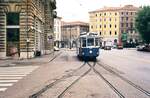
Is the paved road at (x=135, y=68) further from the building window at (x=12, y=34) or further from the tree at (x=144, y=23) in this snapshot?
the tree at (x=144, y=23)

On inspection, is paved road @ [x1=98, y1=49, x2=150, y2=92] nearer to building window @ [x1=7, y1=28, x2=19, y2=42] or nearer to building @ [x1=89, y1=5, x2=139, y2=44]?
building window @ [x1=7, y1=28, x2=19, y2=42]

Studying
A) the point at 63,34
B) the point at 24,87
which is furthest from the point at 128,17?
the point at 24,87

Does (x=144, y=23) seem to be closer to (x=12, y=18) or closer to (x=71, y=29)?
(x=12, y=18)

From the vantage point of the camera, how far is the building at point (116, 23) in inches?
6491

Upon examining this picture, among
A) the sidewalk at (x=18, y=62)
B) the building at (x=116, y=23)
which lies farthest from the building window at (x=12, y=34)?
the building at (x=116, y=23)

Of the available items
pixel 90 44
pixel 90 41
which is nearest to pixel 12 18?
pixel 90 41

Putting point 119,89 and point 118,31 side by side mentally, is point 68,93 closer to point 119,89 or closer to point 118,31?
point 119,89

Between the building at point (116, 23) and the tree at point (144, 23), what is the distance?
68.8m

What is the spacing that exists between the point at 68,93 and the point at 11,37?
29.4 m

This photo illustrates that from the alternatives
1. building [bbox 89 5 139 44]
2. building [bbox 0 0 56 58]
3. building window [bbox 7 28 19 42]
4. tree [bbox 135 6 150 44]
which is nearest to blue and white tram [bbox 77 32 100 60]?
building [bbox 0 0 56 58]

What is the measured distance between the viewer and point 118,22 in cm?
16700

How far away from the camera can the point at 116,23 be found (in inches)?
6604

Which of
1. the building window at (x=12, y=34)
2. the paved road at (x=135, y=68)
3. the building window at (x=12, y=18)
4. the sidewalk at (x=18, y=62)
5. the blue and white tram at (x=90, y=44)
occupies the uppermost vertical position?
the building window at (x=12, y=18)

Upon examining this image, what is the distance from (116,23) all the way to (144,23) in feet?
249
